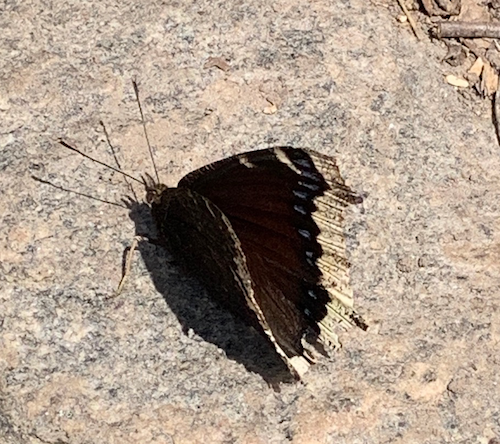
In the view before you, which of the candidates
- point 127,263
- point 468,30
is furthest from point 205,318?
point 468,30

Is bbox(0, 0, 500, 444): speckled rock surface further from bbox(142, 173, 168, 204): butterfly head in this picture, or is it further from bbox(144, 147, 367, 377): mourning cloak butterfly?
bbox(144, 147, 367, 377): mourning cloak butterfly

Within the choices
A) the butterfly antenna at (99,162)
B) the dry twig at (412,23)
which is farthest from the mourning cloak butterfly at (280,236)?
the dry twig at (412,23)

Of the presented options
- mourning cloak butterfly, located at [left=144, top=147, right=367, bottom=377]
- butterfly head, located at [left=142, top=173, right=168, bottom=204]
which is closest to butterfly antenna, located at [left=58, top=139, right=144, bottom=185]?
butterfly head, located at [left=142, top=173, right=168, bottom=204]

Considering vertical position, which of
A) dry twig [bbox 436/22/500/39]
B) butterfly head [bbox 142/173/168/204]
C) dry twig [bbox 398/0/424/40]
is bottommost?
dry twig [bbox 436/22/500/39]

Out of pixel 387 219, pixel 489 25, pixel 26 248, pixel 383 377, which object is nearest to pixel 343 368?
pixel 383 377

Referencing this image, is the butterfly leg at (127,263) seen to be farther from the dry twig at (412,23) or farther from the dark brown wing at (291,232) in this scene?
the dry twig at (412,23)

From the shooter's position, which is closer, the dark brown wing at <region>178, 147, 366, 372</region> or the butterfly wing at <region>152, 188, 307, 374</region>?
the butterfly wing at <region>152, 188, 307, 374</region>

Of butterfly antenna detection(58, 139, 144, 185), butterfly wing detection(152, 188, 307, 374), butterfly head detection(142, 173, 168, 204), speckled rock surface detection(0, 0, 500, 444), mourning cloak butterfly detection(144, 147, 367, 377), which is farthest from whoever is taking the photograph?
butterfly antenna detection(58, 139, 144, 185)
